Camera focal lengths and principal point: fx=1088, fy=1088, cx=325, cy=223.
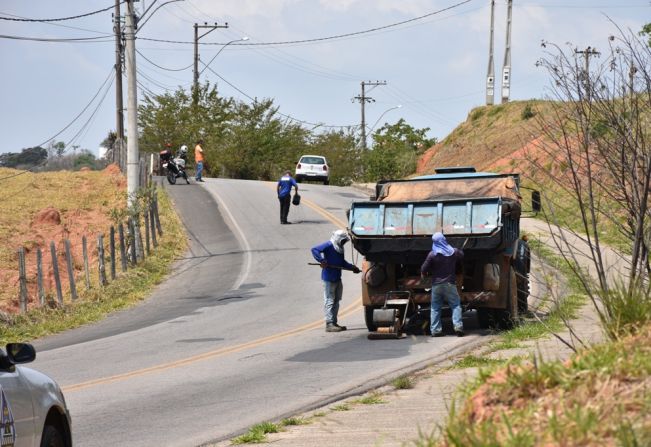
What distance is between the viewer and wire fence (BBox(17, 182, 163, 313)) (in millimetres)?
28562

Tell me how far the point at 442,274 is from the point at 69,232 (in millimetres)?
29403

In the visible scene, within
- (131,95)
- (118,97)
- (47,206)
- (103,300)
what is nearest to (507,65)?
(118,97)

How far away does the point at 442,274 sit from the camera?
1733 centimetres

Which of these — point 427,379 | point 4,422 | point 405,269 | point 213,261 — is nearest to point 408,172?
point 213,261

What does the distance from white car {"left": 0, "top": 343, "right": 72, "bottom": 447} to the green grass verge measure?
15202 millimetres

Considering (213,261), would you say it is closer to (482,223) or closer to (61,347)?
(61,347)

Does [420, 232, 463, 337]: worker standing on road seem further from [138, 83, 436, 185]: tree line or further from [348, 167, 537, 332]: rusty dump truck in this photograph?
[138, 83, 436, 185]: tree line

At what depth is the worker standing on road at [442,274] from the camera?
17.2m

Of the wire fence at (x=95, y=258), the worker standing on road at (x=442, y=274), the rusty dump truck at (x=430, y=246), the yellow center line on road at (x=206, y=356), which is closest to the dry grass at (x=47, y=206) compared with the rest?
the wire fence at (x=95, y=258)

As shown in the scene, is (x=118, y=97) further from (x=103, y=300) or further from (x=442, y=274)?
(x=442, y=274)

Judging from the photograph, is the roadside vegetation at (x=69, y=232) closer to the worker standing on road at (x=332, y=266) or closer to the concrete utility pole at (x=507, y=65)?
the worker standing on road at (x=332, y=266)

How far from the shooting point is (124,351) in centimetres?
1798

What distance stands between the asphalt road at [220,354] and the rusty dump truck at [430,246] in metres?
0.73

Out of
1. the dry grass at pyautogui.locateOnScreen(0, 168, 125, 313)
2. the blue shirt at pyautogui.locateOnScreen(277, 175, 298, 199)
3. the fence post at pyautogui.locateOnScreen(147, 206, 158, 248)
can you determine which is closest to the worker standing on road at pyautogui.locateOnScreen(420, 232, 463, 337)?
the dry grass at pyautogui.locateOnScreen(0, 168, 125, 313)
